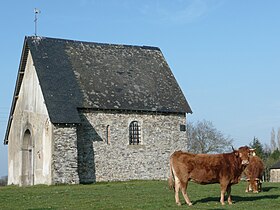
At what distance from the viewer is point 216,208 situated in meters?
16.4

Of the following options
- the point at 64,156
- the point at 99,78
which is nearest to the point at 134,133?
the point at 99,78

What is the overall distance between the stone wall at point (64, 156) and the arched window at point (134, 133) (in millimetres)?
5593

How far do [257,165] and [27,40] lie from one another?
83.4 ft

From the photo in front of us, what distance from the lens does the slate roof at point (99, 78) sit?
40.4 meters

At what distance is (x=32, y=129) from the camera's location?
42.7 metres

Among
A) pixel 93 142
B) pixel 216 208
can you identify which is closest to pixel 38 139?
pixel 93 142

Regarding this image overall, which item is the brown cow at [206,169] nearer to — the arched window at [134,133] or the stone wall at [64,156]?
the stone wall at [64,156]

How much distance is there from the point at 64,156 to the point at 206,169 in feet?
72.5

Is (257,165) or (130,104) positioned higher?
(130,104)

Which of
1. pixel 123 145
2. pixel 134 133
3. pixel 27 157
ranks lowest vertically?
pixel 27 157

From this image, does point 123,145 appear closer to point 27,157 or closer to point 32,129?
point 32,129

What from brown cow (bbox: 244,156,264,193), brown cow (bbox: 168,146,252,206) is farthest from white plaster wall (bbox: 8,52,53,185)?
brown cow (bbox: 168,146,252,206)

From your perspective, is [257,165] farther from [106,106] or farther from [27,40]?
[27,40]

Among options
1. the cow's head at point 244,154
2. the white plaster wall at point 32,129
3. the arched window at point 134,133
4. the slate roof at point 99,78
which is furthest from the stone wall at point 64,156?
the cow's head at point 244,154
